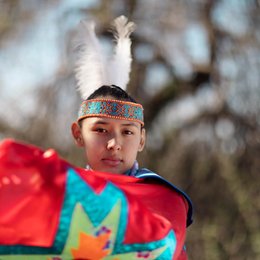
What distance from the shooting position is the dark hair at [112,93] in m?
3.09

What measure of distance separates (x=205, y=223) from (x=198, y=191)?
0.36m

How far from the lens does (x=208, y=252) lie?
8164 mm

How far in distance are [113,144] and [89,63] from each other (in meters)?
0.70

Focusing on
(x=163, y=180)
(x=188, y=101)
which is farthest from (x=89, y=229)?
(x=188, y=101)

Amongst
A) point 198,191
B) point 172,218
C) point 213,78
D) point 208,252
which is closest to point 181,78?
point 213,78

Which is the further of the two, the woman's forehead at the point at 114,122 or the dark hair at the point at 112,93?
the dark hair at the point at 112,93

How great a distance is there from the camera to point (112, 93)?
310cm

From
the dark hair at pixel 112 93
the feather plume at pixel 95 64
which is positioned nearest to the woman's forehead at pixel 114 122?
the dark hair at pixel 112 93

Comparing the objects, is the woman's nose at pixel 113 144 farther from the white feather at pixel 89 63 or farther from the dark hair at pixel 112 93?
the white feather at pixel 89 63

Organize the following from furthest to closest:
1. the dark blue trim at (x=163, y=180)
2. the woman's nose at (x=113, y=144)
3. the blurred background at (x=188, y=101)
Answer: the blurred background at (x=188, y=101)
the woman's nose at (x=113, y=144)
the dark blue trim at (x=163, y=180)

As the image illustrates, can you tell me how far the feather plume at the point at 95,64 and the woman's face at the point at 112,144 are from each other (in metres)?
0.45

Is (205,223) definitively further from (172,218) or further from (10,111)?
(172,218)

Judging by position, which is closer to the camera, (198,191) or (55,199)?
(55,199)

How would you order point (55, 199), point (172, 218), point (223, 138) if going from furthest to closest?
point (223, 138), point (172, 218), point (55, 199)
